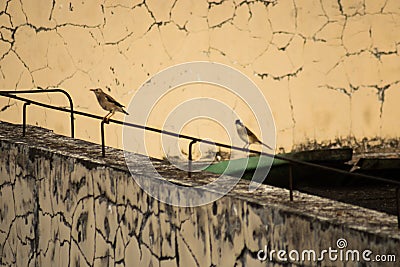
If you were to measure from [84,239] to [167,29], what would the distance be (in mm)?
1925

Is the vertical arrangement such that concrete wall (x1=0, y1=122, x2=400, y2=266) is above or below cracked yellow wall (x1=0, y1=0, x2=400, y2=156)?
below

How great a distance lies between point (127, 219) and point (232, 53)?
222cm

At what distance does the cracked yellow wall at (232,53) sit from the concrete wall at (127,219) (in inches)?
34.7

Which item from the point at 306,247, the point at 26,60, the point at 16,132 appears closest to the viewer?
the point at 306,247

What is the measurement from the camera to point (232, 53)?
22.9ft

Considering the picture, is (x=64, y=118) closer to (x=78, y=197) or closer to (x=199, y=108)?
(x=199, y=108)

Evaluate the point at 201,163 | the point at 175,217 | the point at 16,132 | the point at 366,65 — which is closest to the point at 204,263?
the point at 175,217

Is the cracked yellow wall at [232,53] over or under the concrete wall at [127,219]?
over

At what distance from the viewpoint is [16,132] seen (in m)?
5.80

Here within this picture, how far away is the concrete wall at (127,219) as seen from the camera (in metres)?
4.20

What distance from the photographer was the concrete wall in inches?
165

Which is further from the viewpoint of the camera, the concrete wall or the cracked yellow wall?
the cracked yellow wall

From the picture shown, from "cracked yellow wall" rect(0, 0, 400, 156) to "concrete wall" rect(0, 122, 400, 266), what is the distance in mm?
882

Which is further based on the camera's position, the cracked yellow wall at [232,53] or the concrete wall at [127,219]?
the cracked yellow wall at [232,53]
